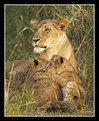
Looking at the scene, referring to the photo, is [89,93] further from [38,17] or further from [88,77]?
[38,17]

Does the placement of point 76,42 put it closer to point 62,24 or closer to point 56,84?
point 62,24

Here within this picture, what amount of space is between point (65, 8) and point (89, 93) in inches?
80.7

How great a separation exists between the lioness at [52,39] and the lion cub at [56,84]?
20.7 inches

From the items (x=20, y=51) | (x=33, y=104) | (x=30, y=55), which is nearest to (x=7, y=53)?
(x=20, y=51)

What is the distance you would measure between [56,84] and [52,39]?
36.0 inches

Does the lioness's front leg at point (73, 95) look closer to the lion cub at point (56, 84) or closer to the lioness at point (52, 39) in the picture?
the lion cub at point (56, 84)

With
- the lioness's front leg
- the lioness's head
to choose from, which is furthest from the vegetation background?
the lioness's head

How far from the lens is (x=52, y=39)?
214 inches

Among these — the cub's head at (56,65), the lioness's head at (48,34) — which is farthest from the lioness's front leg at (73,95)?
the lioness's head at (48,34)

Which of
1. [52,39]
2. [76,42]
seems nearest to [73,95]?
[52,39]

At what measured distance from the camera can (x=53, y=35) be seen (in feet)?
17.9

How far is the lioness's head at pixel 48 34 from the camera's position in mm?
5285

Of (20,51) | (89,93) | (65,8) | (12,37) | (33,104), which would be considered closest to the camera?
(33,104)

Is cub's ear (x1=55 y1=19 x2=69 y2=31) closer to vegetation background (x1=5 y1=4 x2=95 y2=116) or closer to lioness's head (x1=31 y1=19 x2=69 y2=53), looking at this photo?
lioness's head (x1=31 y1=19 x2=69 y2=53)
